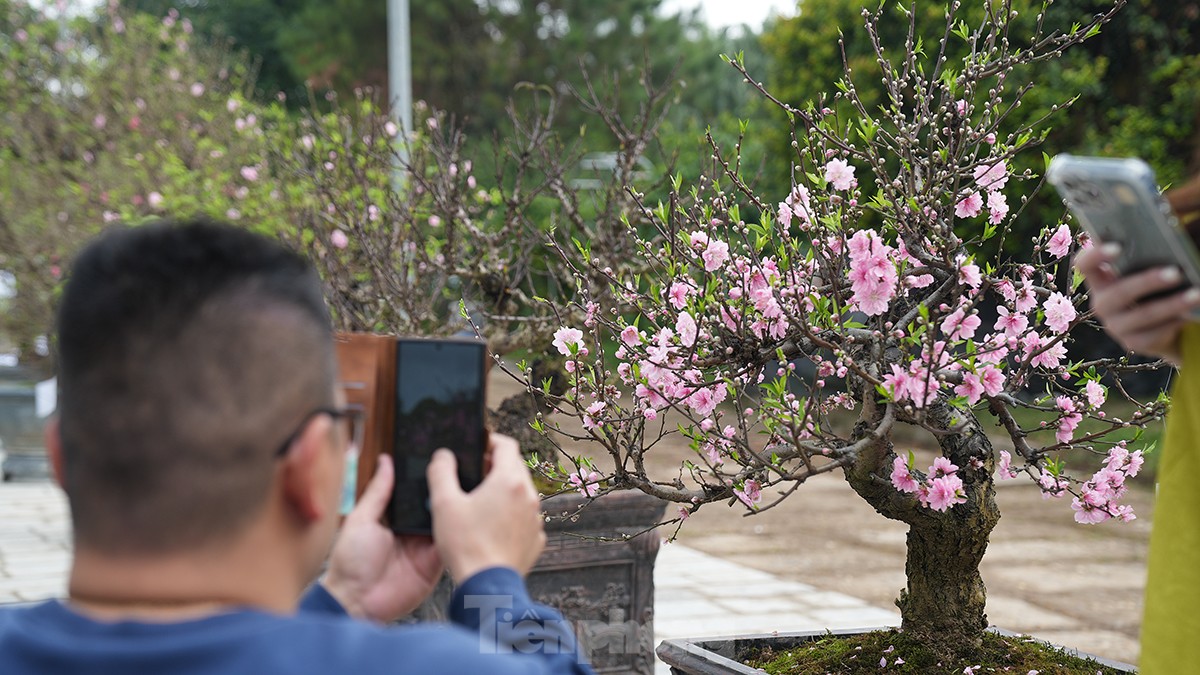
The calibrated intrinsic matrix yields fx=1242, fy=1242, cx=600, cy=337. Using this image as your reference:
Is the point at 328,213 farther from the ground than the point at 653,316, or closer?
farther from the ground

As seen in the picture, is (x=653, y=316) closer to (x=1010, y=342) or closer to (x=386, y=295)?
(x=1010, y=342)

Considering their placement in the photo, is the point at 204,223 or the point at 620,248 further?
the point at 620,248

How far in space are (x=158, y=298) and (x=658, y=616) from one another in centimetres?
640

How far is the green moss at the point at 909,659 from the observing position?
11.8ft

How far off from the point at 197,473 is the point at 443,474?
14.0 inches

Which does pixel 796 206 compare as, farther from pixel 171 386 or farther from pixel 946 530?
pixel 171 386

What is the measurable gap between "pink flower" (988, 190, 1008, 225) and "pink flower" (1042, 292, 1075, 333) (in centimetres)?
35

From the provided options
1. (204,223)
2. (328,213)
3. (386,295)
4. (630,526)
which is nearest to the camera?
(204,223)

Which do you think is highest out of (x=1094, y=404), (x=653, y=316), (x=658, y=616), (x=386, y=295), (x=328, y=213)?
(x=328, y=213)

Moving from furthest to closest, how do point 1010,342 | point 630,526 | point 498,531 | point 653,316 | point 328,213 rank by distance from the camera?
point 328,213 → point 630,526 → point 653,316 → point 1010,342 → point 498,531

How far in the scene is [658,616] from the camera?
7316 millimetres

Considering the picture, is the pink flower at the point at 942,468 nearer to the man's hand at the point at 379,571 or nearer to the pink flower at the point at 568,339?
the pink flower at the point at 568,339

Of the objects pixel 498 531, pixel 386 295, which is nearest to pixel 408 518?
pixel 498 531

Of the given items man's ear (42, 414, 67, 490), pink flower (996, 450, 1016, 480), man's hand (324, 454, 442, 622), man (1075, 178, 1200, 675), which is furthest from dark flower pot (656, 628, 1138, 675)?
man's ear (42, 414, 67, 490)
